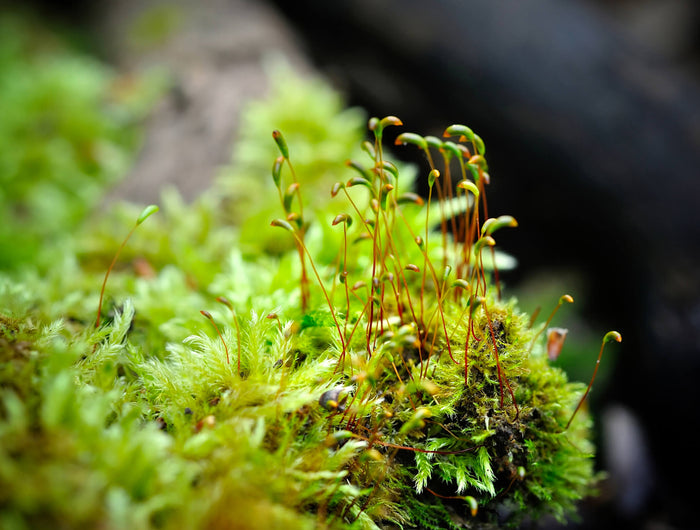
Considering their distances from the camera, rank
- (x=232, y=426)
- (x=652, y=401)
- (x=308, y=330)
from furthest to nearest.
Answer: (x=652, y=401) → (x=308, y=330) → (x=232, y=426)

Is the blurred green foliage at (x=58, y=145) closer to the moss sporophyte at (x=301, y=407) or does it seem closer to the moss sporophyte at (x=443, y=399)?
the moss sporophyte at (x=301, y=407)

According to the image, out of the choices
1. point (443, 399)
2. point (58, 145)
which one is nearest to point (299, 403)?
point (443, 399)

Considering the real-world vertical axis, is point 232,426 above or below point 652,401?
above

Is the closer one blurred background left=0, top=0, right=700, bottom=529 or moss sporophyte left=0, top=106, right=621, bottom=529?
moss sporophyte left=0, top=106, right=621, bottom=529

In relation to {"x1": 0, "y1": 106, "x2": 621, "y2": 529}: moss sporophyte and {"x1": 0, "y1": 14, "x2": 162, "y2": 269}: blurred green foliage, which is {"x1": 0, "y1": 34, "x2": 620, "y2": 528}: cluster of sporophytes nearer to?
{"x1": 0, "y1": 106, "x2": 621, "y2": 529}: moss sporophyte

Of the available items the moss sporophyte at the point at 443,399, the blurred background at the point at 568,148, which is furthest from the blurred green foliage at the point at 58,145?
the moss sporophyte at the point at 443,399

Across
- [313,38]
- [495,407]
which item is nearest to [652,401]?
[495,407]

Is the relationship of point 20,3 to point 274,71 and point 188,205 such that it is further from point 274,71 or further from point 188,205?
point 188,205

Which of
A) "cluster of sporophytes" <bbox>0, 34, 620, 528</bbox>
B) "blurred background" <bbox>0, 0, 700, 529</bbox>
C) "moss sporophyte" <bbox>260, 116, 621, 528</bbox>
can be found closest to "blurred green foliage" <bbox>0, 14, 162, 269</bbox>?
"blurred background" <bbox>0, 0, 700, 529</bbox>
